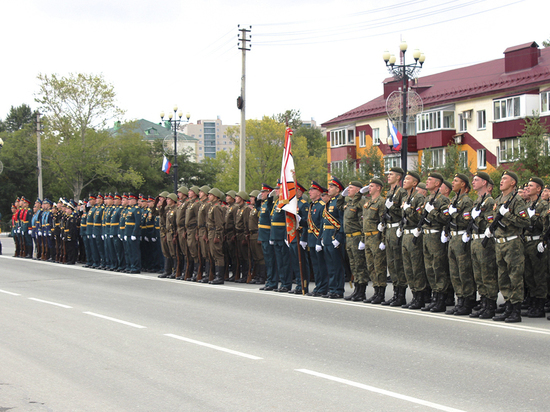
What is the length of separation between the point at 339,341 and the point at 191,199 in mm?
9094

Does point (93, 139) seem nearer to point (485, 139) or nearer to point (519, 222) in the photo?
point (485, 139)

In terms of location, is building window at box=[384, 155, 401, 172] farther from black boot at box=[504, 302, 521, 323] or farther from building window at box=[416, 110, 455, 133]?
black boot at box=[504, 302, 521, 323]

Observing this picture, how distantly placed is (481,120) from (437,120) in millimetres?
3352

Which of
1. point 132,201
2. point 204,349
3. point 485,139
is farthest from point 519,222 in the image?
point 485,139

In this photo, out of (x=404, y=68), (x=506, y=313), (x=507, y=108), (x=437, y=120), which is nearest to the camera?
(x=506, y=313)

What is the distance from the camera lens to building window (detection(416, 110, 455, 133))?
44025mm

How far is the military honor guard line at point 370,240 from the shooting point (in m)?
9.56

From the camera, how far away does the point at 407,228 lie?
1073cm

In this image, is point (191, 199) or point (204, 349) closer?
point (204, 349)

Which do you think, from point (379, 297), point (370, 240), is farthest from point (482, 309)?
point (370, 240)

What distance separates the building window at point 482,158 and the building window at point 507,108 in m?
2.80

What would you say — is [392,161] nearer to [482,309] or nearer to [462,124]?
[462,124]

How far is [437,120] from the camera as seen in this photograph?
44.6 m

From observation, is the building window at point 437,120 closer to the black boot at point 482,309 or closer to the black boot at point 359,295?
the black boot at point 359,295
